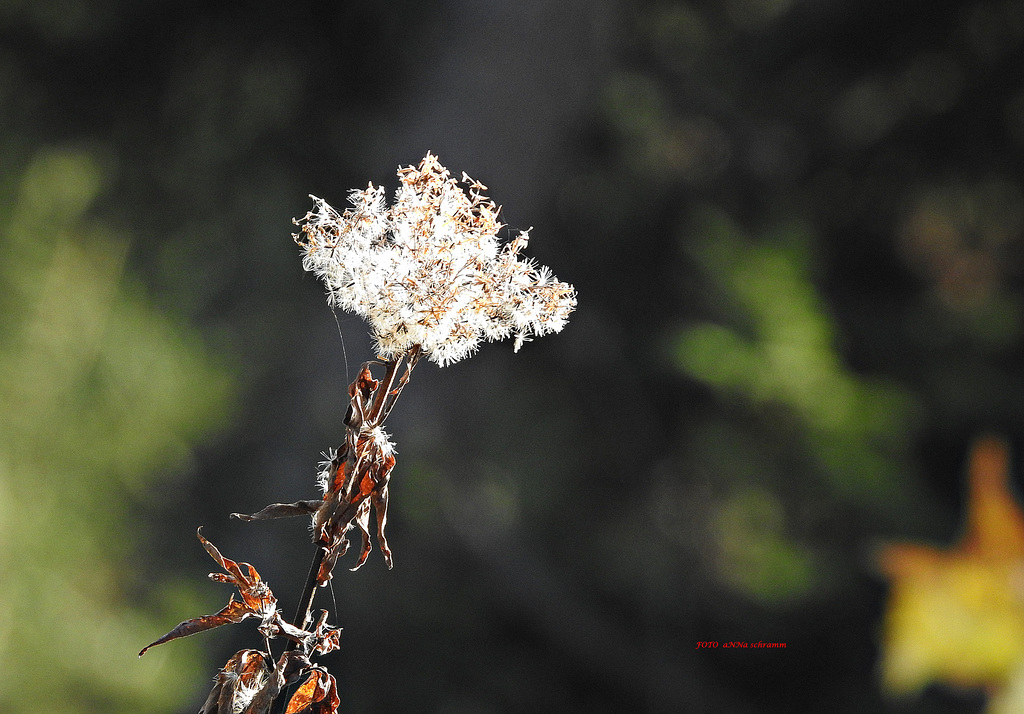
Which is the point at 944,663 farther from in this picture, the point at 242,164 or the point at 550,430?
the point at 242,164

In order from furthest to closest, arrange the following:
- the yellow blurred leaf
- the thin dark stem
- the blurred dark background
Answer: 1. the yellow blurred leaf
2. the blurred dark background
3. the thin dark stem

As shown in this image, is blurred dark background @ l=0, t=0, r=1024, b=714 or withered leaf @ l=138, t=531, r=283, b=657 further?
blurred dark background @ l=0, t=0, r=1024, b=714

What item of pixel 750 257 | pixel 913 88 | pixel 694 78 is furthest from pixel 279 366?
pixel 913 88

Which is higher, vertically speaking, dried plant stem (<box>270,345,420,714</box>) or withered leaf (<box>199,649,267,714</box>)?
dried plant stem (<box>270,345,420,714</box>)

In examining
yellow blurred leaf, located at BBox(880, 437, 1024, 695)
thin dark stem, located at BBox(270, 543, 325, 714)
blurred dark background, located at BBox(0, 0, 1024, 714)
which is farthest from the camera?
yellow blurred leaf, located at BBox(880, 437, 1024, 695)

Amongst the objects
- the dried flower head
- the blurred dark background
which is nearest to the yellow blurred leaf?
the blurred dark background

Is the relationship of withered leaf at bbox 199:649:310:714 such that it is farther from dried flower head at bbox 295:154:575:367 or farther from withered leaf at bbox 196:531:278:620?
dried flower head at bbox 295:154:575:367

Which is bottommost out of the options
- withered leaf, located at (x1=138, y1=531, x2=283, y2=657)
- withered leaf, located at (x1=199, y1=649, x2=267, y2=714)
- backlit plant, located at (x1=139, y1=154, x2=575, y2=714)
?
withered leaf, located at (x1=199, y1=649, x2=267, y2=714)
